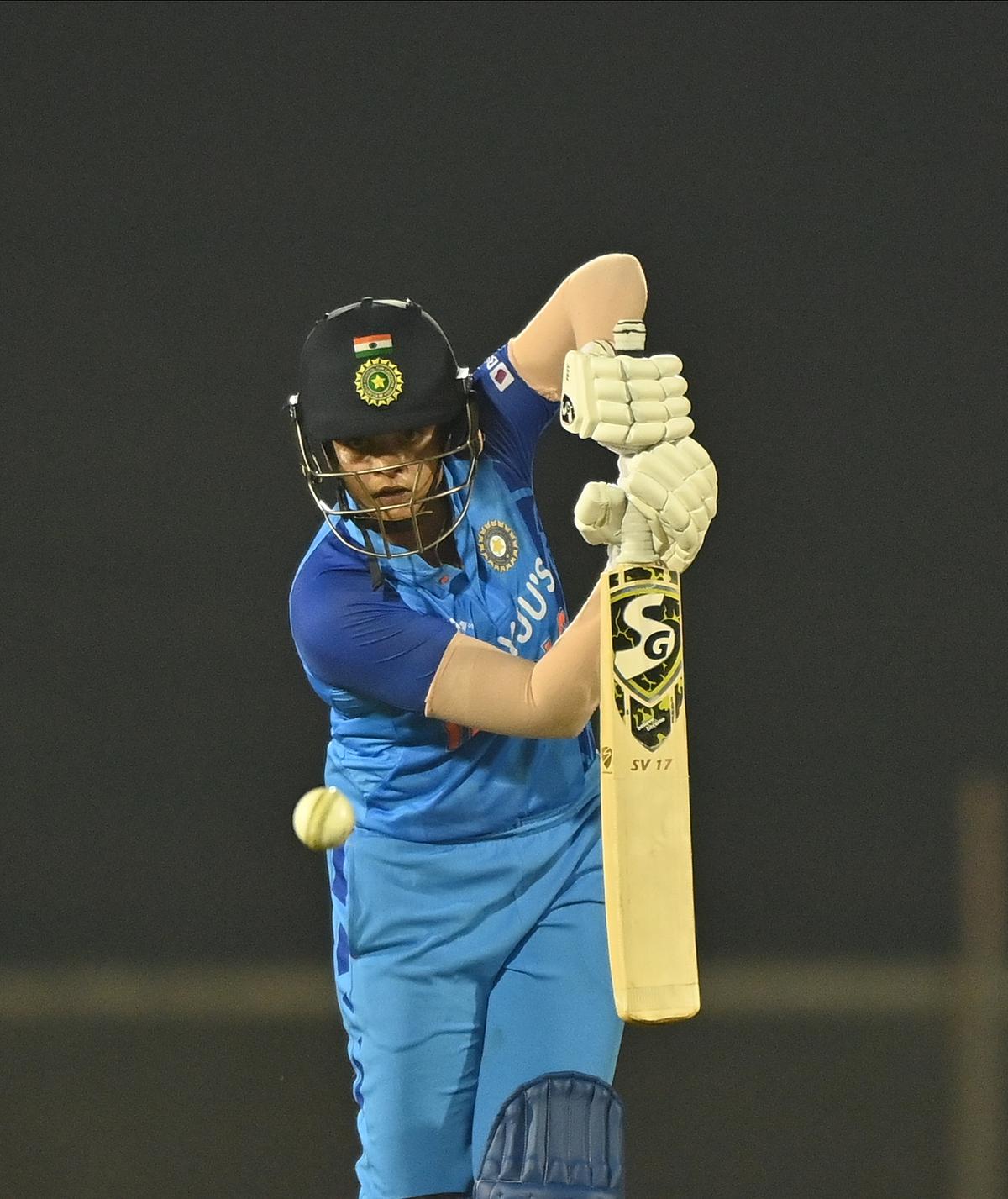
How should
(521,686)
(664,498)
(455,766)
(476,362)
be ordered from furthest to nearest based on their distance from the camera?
(476,362) → (455,766) → (521,686) → (664,498)

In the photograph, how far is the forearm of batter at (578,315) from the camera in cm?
188

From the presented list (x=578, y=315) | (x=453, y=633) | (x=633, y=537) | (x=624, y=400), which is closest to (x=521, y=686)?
(x=453, y=633)

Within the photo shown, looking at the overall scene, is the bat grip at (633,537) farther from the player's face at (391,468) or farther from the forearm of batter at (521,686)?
the player's face at (391,468)

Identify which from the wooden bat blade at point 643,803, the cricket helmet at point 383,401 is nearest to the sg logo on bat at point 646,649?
the wooden bat blade at point 643,803

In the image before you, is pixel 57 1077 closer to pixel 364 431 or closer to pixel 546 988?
pixel 546 988

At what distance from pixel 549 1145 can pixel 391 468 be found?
2.43 ft

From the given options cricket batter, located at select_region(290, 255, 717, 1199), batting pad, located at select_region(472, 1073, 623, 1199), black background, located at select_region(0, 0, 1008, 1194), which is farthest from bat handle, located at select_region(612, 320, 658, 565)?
black background, located at select_region(0, 0, 1008, 1194)

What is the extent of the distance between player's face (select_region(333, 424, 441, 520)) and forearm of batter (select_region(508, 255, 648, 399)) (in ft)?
0.62

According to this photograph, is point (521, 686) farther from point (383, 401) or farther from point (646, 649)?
point (383, 401)

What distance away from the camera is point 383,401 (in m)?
1.77

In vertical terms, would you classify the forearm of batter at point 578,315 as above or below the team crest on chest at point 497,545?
above

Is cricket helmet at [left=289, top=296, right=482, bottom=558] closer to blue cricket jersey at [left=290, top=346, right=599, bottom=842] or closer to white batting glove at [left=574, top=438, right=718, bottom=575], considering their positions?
blue cricket jersey at [left=290, top=346, right=599, bottom=842]

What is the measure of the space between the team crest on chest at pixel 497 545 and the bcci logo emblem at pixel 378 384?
20 centimetres

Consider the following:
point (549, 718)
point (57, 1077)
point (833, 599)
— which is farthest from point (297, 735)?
point (549, 718)
